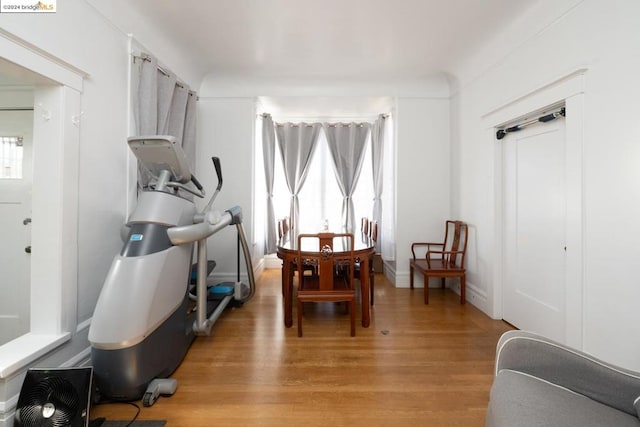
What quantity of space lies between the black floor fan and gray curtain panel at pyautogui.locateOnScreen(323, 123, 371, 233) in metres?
3.46

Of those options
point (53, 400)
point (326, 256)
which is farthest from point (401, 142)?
point (53, 400)

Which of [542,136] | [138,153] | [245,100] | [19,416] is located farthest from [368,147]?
[19,416]

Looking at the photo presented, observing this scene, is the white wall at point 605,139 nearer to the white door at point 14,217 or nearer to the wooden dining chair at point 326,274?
the wooden dining chair at point 326,274

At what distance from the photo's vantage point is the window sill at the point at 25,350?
1.26 m

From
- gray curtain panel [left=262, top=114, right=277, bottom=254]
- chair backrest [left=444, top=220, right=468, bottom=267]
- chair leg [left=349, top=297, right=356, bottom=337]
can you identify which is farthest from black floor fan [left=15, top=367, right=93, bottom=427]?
chair backrest [left=444, top=220, right=468, bottom=267]

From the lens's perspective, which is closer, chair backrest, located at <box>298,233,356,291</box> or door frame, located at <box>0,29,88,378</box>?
door frame, located at <box>0,29,88,378</box>

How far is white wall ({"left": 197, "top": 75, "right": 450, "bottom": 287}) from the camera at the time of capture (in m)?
3.43

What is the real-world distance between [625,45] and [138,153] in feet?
10.1

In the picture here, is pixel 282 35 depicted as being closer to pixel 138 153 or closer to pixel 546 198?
pixel 138 153

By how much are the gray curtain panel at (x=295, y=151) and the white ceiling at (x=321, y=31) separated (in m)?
1.10

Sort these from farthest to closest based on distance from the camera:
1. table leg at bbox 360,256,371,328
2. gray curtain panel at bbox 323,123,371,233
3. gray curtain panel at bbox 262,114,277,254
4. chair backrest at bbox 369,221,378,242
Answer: gray curtain panel at bbox 323,123,371,233, gray curtain panel at bbox 262,114,277,254, chair backrest at bbox 369,221,378,242, table leg at bbox 360,256,371,328

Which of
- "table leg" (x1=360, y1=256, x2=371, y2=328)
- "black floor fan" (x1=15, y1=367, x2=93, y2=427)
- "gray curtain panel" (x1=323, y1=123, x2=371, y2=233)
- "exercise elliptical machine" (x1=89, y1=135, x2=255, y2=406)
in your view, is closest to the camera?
"black floor fan" (x1=15, y1=367, x2=93, y2=427)

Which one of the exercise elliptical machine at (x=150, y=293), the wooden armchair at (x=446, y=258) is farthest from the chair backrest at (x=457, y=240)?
the exercise elliptical machine at (x=150, y=293)

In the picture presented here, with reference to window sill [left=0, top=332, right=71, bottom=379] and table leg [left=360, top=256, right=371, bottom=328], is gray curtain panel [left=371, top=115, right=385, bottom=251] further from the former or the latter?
window sill [left=0, top=332, right=71, bottom=379]
